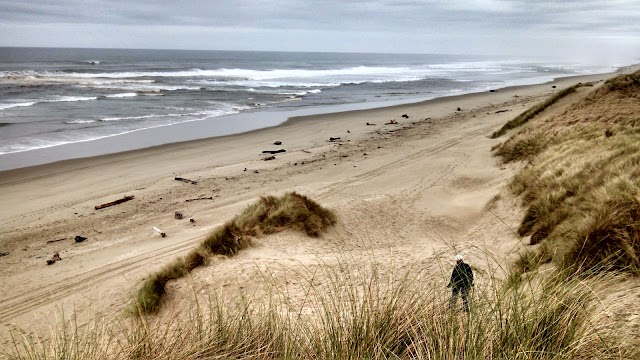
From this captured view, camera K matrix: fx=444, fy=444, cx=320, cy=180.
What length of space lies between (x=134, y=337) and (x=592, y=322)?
3.23 meters

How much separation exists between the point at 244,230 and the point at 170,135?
14.2 meters

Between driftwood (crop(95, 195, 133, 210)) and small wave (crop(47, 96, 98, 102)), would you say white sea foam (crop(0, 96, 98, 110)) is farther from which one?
driftwood (crop(95, 195, 133, 210))

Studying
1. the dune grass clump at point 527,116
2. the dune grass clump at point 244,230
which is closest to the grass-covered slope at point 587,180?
the dune grass clump at point 527,116

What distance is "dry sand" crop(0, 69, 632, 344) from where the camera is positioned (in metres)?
6.84

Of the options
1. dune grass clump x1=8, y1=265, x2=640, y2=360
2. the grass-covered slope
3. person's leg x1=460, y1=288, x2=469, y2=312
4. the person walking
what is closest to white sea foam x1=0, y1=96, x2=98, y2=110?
the grass-covered slope

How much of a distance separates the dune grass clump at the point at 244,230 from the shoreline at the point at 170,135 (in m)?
10.6

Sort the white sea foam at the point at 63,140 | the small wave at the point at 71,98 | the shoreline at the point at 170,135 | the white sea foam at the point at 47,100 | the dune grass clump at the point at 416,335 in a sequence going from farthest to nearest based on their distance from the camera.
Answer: the small wave at the point at 71,98 < the white sea foam at the point at 47,100 < the white sea foam at the point at 63,140 < the shoreline at the point at 170,135 < the dune grass clump at the point at 416,335

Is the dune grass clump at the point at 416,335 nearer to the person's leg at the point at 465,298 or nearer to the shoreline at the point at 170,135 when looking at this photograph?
the person's leg at the point at 465,298

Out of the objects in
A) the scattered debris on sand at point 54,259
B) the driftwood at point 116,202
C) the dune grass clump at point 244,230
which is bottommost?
the scattered debris on sand at point 54,259

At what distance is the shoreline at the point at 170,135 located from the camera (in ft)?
52.6

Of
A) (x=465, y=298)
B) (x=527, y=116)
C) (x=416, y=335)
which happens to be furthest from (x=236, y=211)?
(x=527, y=116)

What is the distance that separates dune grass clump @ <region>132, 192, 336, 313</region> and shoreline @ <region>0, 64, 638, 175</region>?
34.6 ft

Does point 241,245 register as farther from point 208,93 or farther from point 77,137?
point 208,93

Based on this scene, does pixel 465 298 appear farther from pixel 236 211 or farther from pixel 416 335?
pixel 236 211
